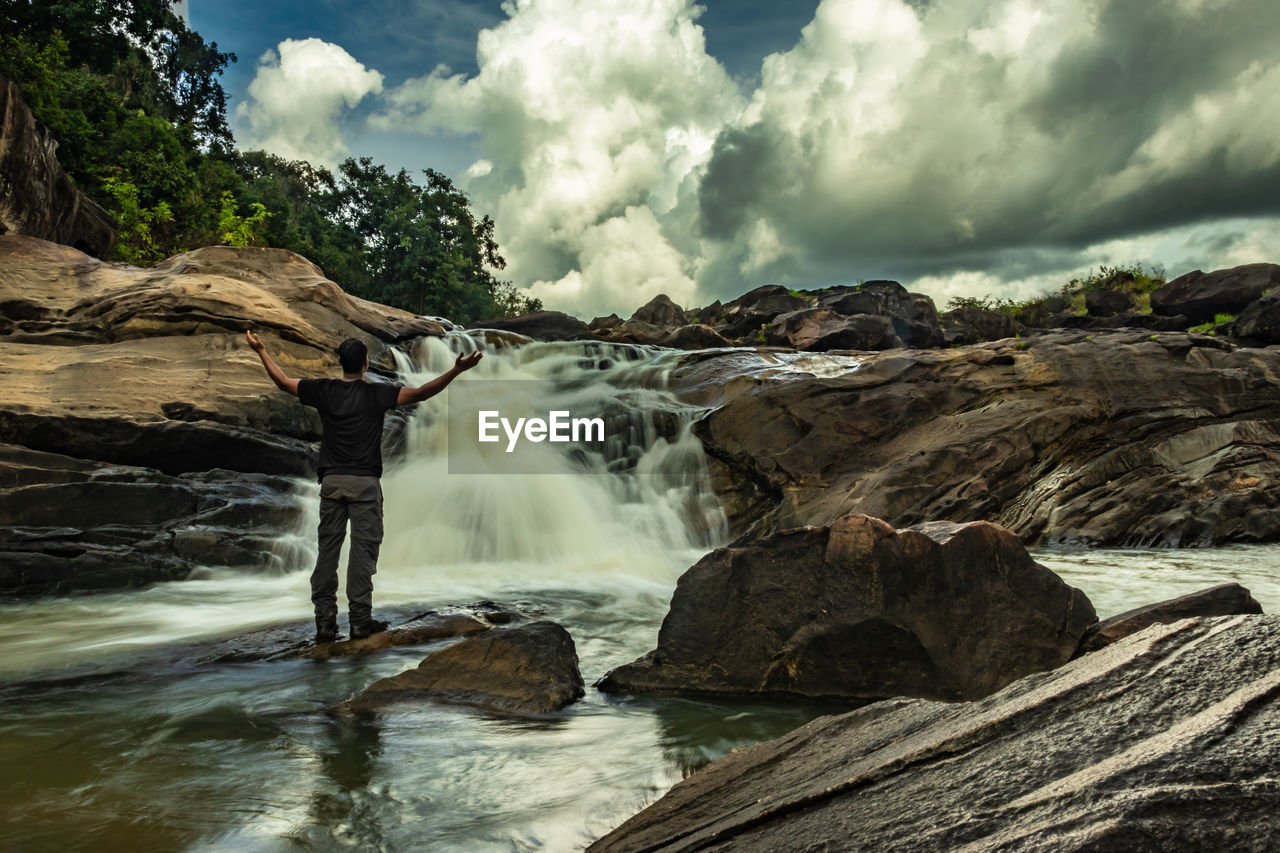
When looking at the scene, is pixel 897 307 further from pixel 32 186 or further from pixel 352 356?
pixel 352 356

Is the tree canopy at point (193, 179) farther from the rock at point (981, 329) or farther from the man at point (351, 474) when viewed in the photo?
the rock at point (981, 329)

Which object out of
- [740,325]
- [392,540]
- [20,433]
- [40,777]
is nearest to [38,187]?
[20,433]

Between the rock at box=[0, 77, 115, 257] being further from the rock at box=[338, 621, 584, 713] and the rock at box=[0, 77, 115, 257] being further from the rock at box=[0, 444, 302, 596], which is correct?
the rock at box=[338, 621, 584, 713]

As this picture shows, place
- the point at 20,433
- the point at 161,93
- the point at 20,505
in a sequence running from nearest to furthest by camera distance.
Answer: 1. the point at 20,505
2. the point at 20,433
3. the point at 161,93

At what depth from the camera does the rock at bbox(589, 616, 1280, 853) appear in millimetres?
1550

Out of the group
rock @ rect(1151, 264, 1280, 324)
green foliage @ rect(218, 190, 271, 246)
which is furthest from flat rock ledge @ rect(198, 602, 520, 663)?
rock @ rect(1151, 264, 1280, 324)

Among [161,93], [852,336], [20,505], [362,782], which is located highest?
[161,93]

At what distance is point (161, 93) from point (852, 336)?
135 ft

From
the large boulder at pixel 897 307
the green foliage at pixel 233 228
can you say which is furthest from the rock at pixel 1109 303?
the green foliage at pixel 233 228

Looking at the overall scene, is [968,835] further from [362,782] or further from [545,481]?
[545,481]

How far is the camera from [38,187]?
15.4 meters

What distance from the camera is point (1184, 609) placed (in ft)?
16.1

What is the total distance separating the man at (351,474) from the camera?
6629mm

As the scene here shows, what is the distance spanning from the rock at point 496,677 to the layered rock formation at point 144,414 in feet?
19.5
